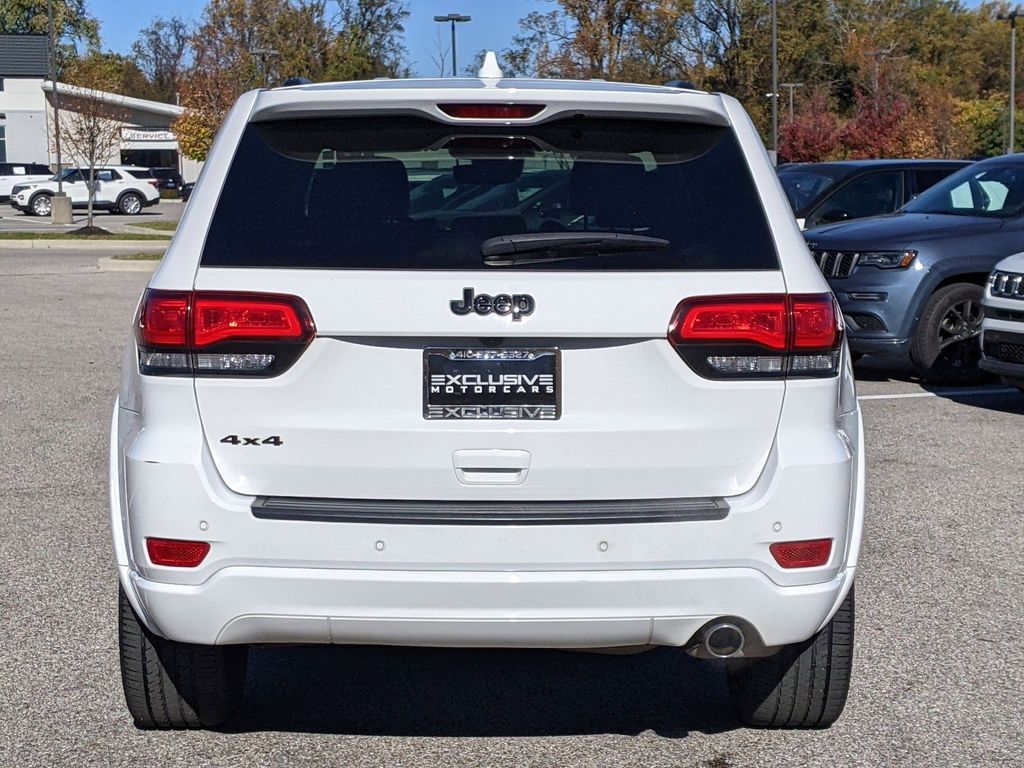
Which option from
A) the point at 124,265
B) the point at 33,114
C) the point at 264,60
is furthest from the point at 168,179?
the point at 124,265

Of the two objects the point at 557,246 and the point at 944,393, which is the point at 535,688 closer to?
the point at 557,246

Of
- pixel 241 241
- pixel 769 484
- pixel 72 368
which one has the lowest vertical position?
pixel 72 368

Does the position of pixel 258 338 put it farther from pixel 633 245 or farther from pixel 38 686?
pixel 38 686

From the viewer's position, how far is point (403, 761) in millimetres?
4031

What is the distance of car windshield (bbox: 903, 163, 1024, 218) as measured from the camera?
11984 millimetres

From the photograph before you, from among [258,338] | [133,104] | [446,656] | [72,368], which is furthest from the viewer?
[133,104]

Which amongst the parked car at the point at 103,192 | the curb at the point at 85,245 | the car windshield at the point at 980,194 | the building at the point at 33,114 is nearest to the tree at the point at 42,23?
the building at the point at 33,114

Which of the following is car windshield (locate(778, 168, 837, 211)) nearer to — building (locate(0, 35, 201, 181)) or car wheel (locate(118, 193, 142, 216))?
car wheel (locate(118, 193, 142, 216))

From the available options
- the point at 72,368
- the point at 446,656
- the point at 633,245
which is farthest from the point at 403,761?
the point at 72,368

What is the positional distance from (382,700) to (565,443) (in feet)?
4.64

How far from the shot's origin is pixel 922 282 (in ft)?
36.9

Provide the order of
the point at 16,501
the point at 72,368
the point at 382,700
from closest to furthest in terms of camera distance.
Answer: the point at 382,700 < the point at 16,501 < the point at 72,368

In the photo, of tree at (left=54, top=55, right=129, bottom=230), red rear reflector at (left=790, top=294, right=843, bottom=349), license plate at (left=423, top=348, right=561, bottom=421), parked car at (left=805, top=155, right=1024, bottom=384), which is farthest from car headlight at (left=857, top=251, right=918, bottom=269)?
tree at (left=54, top=55, right=129, bottom=230)

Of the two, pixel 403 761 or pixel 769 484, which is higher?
pixel 769 484
